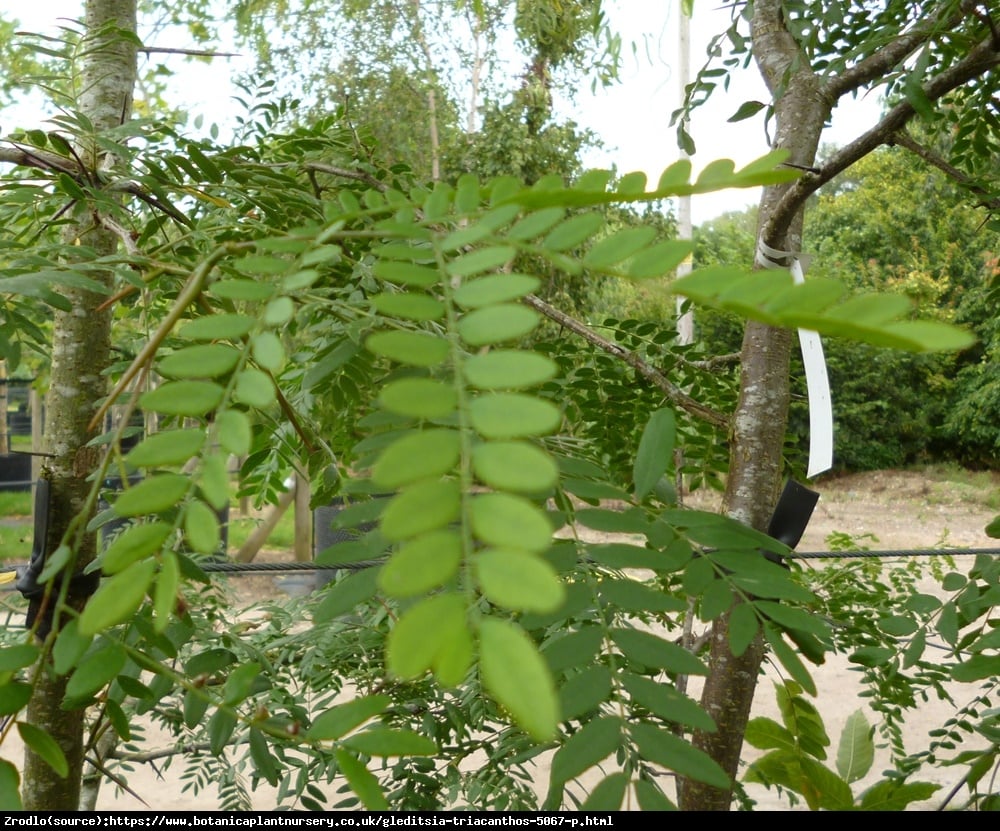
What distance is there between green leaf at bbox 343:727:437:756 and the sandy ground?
1.59 metres

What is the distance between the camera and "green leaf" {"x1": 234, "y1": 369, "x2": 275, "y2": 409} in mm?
275

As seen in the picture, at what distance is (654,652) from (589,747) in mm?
47

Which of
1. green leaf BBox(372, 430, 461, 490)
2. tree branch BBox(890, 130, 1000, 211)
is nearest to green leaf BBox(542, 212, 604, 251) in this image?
green leaf BBox(372, 430, 461, 490)

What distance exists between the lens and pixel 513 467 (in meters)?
0.22

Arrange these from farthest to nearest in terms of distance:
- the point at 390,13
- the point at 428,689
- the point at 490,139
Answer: the point at 390,13 → the point at 490,139 → the point at 428,689

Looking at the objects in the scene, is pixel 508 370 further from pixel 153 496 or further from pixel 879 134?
pixel 879 134

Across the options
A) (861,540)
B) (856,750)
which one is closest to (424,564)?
(856,750)

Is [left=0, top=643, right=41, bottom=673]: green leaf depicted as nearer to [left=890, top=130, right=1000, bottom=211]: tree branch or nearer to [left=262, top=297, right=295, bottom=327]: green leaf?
[left=262, top=297, right=295, bottom=327]: green leaf

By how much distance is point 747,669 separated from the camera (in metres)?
0.54

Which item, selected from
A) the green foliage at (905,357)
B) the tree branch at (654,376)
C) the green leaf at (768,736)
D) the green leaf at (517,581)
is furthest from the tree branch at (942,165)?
the green foliage at (905,357)

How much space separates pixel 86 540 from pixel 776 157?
0.54m

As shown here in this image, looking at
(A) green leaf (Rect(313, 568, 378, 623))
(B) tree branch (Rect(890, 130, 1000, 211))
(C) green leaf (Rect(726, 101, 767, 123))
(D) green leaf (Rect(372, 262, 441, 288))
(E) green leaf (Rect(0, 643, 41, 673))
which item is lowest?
(E) green leaf (Rect(0, 643, 41, 673))

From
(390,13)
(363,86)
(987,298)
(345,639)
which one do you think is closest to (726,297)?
(345,639)
